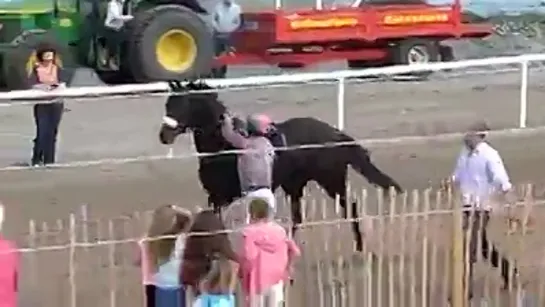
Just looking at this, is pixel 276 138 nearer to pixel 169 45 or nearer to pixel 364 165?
pixel 364 165

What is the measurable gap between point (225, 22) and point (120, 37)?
1.67 m

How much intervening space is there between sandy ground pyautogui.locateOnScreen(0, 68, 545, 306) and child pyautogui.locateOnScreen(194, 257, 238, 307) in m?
0.52

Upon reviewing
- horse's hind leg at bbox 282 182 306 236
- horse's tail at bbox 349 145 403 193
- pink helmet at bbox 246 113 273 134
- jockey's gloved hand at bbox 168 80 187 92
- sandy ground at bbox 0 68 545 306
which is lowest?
sandy ground at bbox 0 68 545 306

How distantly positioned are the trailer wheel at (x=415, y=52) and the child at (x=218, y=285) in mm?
11971

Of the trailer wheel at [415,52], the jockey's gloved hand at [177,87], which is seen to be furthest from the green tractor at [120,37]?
the jockey's gloved hand at [177,87]

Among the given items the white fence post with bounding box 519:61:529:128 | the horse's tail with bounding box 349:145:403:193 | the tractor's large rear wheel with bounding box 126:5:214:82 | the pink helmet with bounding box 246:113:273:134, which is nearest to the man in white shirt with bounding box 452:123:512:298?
the horse's tail with bounding box 349:145:403:193

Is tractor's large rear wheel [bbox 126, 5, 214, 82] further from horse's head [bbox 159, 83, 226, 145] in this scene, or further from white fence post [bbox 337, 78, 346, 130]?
horse's head [bbox 159, 83, 226, 145]

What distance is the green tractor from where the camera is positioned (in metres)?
17.4

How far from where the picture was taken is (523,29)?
941 inches

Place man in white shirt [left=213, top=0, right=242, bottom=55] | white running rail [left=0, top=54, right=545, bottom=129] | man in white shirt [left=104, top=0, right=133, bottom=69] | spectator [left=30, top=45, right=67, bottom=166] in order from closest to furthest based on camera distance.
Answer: white running rail [left=0, top=54, right=545, bottom=129]
spectator [left=30, top=45, right=67, bottom=166]
man in white shirt [left=104, top=0, right=133, bottom=69]
man in white shirt [left=213, top=0, right=242, bottom=55]

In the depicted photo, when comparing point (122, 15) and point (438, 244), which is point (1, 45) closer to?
point (122, 15)

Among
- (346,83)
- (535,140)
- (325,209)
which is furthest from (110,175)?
(325,209)

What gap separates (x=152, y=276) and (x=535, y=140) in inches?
272

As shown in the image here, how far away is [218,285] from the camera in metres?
7.75
